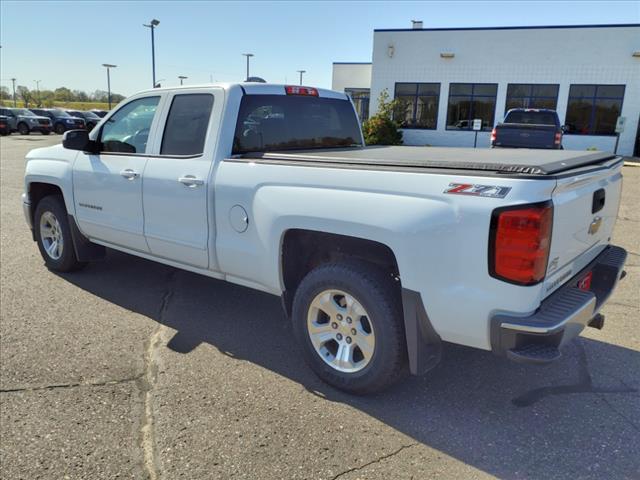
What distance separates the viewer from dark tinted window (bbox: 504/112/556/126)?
15203 millimetres

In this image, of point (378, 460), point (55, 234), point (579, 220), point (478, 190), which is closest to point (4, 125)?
point (55, 234)

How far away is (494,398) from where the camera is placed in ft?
11.0

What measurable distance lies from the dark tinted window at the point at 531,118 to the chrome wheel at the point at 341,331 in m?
Result: 13.6

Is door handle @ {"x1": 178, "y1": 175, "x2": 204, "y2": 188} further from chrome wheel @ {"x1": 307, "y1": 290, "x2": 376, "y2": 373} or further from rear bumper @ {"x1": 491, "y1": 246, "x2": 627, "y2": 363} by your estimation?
rear bumper @ {"x1": 491, "y1": 246, "x2": 627, "y2": 363}

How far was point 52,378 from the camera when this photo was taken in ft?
11.6

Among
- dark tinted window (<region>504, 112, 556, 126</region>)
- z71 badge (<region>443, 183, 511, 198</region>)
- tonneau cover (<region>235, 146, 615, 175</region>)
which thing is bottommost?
z71 badge (<region>443, 183, 511, 198</region>)

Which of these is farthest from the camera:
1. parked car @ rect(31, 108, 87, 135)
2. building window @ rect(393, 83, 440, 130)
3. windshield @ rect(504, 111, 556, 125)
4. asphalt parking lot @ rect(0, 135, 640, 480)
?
parked car @ rect(31, 108, 87, 135)

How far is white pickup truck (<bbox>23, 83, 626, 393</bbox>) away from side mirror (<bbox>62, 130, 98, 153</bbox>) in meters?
0.02

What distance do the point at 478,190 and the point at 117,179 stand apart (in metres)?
3.30

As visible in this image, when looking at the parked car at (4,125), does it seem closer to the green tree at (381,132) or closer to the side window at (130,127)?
the green tree at (381,132)

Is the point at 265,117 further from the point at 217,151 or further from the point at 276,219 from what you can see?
the point at 276,219

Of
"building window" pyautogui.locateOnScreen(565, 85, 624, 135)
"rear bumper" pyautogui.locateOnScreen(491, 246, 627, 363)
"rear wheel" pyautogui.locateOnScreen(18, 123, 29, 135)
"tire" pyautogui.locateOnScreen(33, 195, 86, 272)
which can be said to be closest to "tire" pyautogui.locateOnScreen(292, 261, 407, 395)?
"rear bumper" pyautogui.locateOnScreen(491, 246, 627, 363)

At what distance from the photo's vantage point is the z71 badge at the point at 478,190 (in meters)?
2.52

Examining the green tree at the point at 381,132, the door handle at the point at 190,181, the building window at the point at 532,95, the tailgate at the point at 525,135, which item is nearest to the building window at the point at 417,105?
the green tree at the point at 381,132
